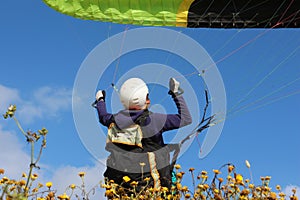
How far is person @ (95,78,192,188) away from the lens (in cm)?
484

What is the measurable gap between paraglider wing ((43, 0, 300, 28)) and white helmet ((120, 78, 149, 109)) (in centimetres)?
193

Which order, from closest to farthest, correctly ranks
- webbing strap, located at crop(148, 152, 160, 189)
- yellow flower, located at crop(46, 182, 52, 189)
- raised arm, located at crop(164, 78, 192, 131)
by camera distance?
1. yellow flower, located at crop(46, 182, 52, 189)
2. webbing strap, located at crop(148, 152, 160, 189)
3. raised arm, located at crop(164, 78, 192, 131)

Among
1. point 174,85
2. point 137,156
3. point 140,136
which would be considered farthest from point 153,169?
point 174,85

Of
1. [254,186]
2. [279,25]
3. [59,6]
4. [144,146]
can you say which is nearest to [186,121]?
[144,146]

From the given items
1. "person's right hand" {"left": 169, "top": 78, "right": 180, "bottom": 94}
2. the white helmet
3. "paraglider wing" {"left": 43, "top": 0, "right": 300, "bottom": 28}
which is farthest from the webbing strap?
"paraglider wing" {"left": 43, "top": 0, "right": 300, "bottom": 28}

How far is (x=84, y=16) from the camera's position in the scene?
7.06 meters

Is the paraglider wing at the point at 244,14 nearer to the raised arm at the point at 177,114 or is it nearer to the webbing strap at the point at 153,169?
the raised arm at the point at 177,114

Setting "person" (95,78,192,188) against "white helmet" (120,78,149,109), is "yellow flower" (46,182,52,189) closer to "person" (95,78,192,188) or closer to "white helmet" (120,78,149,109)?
"person" (95,78,192,188)

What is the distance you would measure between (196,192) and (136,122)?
1866 mm

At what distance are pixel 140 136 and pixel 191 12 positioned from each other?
262 cm

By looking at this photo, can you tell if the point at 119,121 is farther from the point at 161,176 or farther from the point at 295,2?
the point at 295,2

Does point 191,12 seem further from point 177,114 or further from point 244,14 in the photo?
point 177,114

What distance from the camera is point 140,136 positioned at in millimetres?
4879

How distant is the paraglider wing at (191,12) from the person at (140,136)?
193cm
